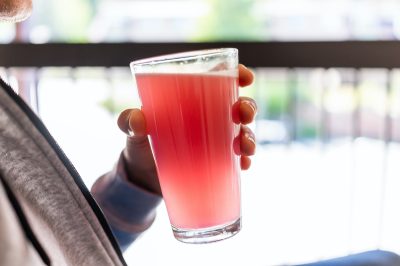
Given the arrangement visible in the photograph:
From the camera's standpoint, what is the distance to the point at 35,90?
246cm

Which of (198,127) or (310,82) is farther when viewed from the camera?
(310,82)

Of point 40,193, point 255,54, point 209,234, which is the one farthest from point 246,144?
point 255,54

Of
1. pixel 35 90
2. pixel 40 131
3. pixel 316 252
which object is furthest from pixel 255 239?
pixel 40 131

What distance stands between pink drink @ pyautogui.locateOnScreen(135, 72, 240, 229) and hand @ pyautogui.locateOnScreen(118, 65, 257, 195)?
0.02 meters

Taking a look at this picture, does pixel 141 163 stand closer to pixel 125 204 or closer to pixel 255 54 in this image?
pixel 125 204

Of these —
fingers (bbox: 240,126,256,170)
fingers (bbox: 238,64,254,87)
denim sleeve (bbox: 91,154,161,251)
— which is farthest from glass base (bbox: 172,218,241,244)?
denim sleeve (bbox: 91,154,161,251)

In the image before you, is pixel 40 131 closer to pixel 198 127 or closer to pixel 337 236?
pixel 198 127

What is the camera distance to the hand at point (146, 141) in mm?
815

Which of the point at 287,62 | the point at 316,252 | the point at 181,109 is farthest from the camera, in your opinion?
the point at 316,252

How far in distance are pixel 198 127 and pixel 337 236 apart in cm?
177

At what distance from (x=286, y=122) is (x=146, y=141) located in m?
1.36

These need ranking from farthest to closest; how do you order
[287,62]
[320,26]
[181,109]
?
[320,26] < [287,62] < [181,109]

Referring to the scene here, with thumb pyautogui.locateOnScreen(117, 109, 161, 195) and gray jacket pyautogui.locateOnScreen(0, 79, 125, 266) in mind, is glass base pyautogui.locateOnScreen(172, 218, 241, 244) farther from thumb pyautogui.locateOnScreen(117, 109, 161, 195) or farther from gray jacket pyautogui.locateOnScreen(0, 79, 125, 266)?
thumb pyautogui.locateOnScreen(117, 109, 161, 195)

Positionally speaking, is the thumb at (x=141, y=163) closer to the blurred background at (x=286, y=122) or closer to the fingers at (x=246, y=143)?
the fingers at (x=246, y=143)
